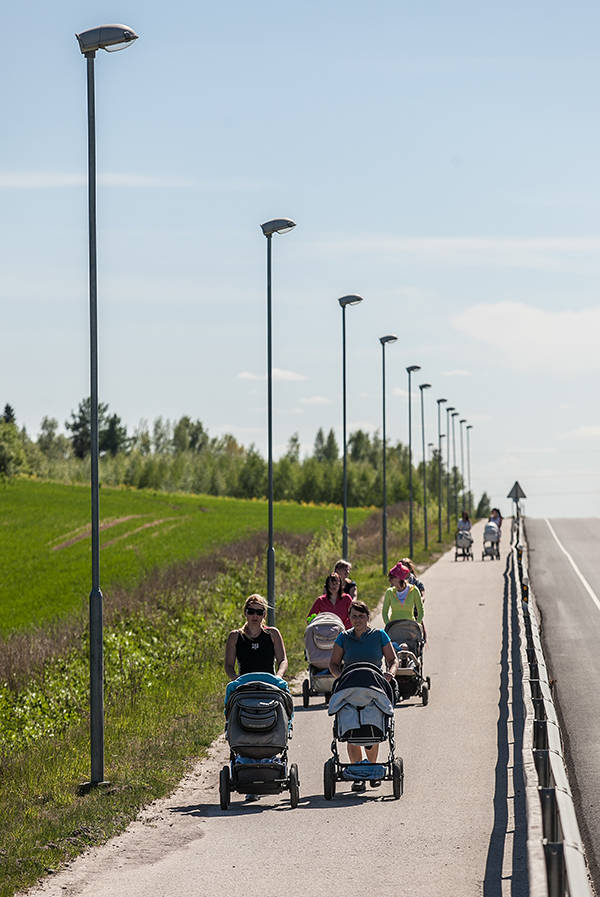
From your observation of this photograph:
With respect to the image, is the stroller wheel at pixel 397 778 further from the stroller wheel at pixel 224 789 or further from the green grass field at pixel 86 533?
the green grass field at pixel 86 533

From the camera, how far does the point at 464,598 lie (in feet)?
97.1

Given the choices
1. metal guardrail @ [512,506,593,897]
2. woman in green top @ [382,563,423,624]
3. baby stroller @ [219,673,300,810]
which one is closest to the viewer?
metal guardrail @ [512,506,593,897]

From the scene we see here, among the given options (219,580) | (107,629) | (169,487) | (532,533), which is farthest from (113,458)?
(107,629)

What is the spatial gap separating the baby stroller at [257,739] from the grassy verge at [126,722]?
1133 mm

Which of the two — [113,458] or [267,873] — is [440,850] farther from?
[113,458]

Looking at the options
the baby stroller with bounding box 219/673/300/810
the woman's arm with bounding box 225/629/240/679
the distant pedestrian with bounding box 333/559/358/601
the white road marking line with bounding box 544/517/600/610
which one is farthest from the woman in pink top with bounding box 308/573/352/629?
the white road marking line with bounding box 544/517/600/610

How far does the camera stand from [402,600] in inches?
588

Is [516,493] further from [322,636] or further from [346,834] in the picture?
[346,834]

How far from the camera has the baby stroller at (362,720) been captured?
31.9 ft

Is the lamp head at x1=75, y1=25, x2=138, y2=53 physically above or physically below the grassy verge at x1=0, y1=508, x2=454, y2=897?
above

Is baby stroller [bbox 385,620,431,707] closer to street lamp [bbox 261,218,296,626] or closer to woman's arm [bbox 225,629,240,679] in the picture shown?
woman's arm [bbox 225,629,240,679]

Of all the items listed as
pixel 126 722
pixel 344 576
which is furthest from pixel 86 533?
pixel 344 576

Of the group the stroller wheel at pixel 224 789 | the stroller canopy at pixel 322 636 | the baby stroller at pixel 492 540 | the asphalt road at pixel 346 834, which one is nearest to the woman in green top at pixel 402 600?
the stroller canopy at pixel 322 636

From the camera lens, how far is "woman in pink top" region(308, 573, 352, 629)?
1419 cm
